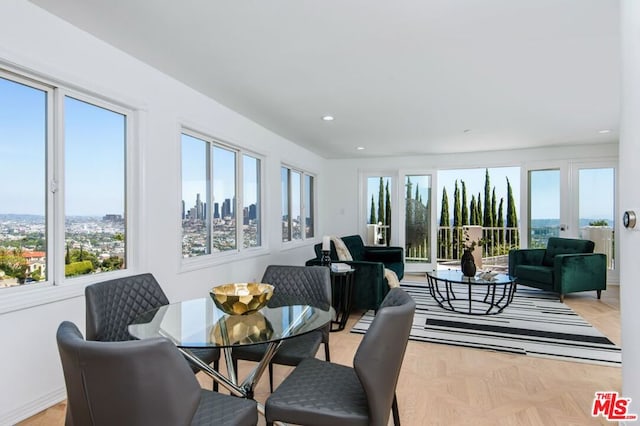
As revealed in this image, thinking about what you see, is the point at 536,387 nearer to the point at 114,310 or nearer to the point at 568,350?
the point at 568,350

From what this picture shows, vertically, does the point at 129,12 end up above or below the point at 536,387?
above

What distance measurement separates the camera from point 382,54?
2639 millimetres

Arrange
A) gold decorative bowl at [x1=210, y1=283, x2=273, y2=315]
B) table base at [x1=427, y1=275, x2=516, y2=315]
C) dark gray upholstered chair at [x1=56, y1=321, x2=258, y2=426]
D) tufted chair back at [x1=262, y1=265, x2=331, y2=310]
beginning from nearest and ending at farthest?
dark gray upholstered chair at [x1=56, y1=321, x2=258, y2=426]
gold decorative bowl at [x1=210, y1=283, x2=273, y2=315]
tufted chair back at [x1=262, y1=265, x2=331, y2=310]
table base at [x1=427, y1=275, x2=516, y2=315]

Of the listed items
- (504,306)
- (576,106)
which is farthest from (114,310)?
(576,106)

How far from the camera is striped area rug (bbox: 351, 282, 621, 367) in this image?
311cm

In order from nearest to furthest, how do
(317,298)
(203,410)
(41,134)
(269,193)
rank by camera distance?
(203,410)
(41,134)
(317,298)
(269,193)

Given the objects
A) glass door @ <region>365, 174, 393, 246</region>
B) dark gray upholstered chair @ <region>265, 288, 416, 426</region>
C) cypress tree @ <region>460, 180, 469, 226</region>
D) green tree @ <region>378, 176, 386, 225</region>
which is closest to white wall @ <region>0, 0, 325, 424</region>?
dark gray upholstered chair @ <region>265, 288, 416, 426</region>

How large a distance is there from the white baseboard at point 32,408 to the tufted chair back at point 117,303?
0.76 metres

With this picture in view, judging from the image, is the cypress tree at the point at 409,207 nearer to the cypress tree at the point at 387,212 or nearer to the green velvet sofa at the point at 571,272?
the cypress tree at the point at 387,212

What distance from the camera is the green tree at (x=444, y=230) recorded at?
8297mm

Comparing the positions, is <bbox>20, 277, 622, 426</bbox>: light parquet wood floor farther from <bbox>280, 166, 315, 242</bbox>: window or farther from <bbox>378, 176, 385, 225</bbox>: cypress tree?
<bbox>378, 176, 385, 225</bbox>: cypress tree

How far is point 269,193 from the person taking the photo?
16.3ft

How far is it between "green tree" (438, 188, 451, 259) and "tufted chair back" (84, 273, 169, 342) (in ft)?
23.6

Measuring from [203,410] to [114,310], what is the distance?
876mm
